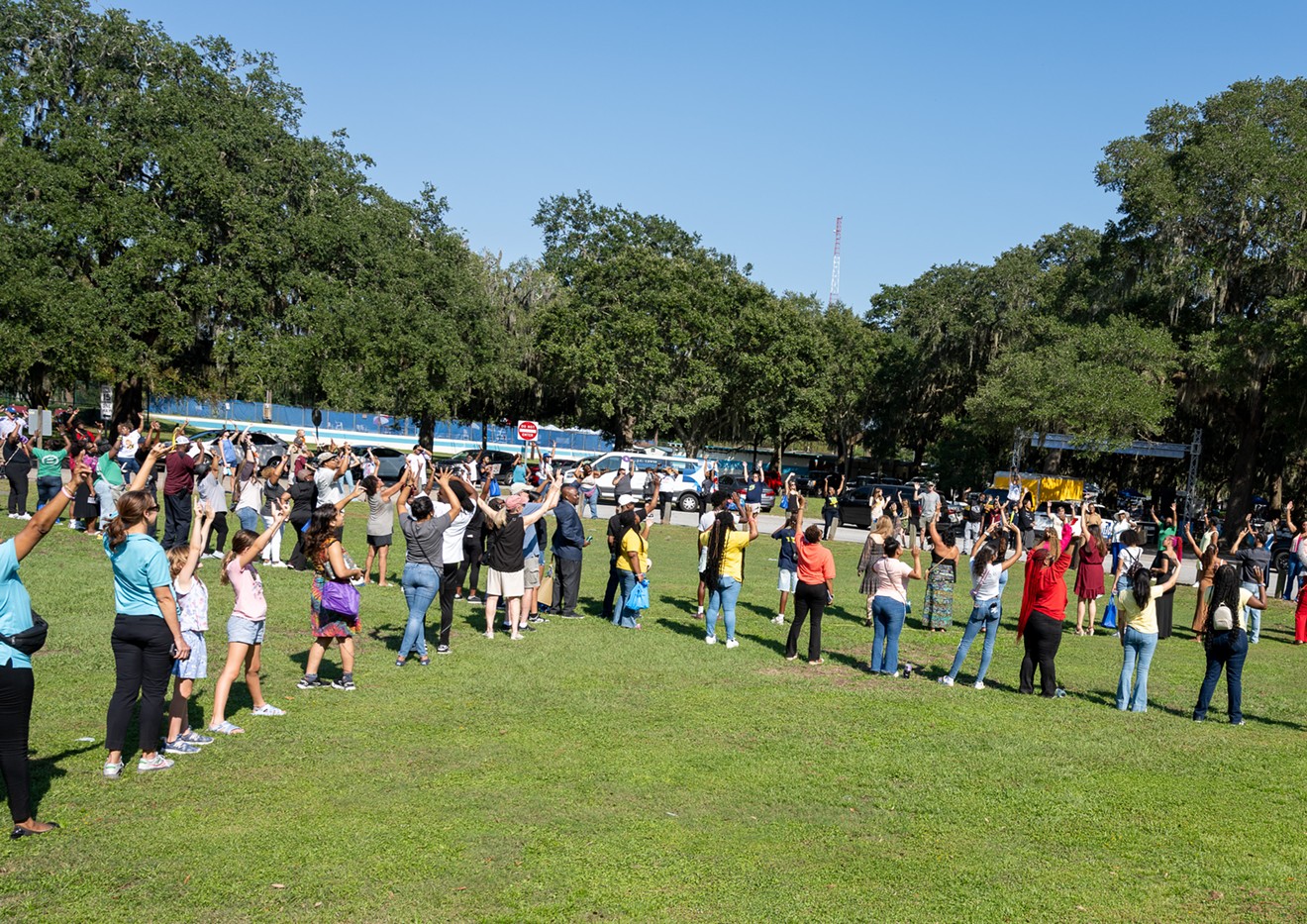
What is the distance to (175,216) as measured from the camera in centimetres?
3741

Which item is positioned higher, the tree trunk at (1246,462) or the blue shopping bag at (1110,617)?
the tree trunk at (1246,462)

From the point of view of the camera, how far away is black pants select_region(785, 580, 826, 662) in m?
11.3

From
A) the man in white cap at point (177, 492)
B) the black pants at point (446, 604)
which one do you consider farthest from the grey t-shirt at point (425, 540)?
the man in white cap at point (177, 492)

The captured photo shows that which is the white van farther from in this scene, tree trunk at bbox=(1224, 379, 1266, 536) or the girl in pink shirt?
the girl in pink shirt

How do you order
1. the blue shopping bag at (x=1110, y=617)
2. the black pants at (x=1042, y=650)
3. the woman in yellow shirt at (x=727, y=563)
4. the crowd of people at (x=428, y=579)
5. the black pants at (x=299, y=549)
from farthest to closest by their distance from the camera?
the blue shopping bag at (x=1110, y=617)
the black pants at (x=299, y=549)
the woman in yellow shirt at (x=727, y=563)
the black pants at (x=1042, y=650)
the crowd of people at (x=428, y=579)

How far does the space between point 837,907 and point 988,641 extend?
18.7ft

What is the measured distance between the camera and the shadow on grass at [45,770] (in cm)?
625

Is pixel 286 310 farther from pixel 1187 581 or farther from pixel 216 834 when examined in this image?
pixel 216 834

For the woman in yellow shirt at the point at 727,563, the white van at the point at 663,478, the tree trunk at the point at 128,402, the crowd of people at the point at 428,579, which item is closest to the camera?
the crowd of people at the point at 428,579

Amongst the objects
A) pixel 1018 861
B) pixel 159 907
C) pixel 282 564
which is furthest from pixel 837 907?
pixel 282 564

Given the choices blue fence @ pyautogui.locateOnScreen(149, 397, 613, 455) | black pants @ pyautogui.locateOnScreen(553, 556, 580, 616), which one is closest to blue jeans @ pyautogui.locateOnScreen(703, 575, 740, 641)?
black pants @ pyautogui.locateOnScreen(553, 556, 580, 616)

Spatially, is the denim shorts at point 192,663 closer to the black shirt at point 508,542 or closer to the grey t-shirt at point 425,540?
the grey t-shirt at point 425,540

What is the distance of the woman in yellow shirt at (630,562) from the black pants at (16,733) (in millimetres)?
7608

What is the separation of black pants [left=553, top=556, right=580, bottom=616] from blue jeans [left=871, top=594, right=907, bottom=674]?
4138 mm
